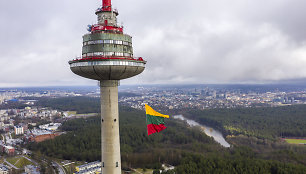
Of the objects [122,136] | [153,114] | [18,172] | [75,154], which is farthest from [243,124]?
[153,114]

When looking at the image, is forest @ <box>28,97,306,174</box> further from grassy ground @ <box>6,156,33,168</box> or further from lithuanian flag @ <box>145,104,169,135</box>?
lithuanian flag @ <box>145,104,169,135</box>

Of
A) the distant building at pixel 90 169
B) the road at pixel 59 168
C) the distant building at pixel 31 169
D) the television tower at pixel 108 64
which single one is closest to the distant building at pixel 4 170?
the distant building at pixel 31 169

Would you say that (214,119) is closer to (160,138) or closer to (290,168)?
(160,138)

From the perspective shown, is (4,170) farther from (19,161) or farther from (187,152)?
(187,152)

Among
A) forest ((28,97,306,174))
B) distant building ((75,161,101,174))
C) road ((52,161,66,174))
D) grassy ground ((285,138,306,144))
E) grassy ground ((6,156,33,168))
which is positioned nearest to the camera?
forest ((28,97,306,174))

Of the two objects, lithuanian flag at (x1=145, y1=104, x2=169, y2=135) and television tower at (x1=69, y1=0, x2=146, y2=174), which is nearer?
television tower at (x1=69, y1=0, x2=146, y2=174)

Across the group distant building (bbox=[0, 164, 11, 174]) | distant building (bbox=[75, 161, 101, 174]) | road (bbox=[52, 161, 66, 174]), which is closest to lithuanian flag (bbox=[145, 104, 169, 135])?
distant building (bbox=[75, 161, 101, 174])

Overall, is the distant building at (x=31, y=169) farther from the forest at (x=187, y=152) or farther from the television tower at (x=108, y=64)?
the television tower at (x=108, y=64)
